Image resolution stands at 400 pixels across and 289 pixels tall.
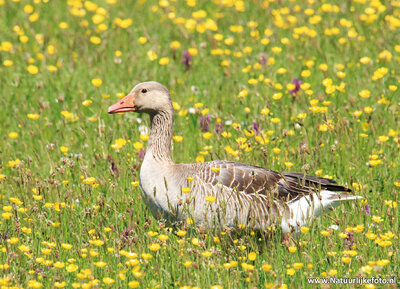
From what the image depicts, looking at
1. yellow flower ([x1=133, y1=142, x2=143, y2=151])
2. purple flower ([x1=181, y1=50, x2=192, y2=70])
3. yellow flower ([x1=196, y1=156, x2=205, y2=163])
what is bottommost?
yellow flower ([x1=196, y1=156, x2=205, y2=163])

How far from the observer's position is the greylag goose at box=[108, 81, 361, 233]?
5.88m

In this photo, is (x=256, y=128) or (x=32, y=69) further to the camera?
(x=32, y=69)

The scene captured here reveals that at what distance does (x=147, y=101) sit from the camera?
6605 millimetres

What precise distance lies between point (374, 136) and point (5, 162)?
424 centimetres

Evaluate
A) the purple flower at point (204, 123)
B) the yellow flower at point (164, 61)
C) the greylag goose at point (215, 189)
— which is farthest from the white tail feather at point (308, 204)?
the yellow flower at point (164, 61)

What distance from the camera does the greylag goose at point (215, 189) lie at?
5879mm

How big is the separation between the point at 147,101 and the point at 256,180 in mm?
1361

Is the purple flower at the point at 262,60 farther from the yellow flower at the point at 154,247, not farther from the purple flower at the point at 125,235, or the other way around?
the yellow flower at the point at 154,247

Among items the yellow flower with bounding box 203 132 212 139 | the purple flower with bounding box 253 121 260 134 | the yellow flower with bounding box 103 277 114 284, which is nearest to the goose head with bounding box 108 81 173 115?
the yellow flower with bounding box 203 132 212 139

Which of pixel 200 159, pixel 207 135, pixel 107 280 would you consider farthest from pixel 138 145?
pixel 107 280

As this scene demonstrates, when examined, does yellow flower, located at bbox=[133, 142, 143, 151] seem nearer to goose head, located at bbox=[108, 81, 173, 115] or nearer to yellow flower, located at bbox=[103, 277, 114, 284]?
goose head, located at bbox=[108, 81, 173, 115]

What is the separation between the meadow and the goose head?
2.05 ft

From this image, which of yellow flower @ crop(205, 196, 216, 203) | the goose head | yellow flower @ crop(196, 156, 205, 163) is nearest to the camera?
yellow flower @ crop(205, 196, 216, 203)

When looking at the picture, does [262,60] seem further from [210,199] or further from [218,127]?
[210,199]
